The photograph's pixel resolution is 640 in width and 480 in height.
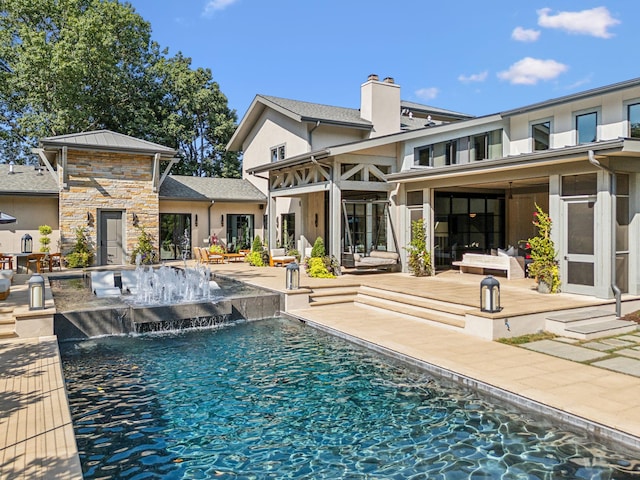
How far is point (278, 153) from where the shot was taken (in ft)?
66.2

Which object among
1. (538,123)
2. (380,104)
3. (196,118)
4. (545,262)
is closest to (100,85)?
(196,118)

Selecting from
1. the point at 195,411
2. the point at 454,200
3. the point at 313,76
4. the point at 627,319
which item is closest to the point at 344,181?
the point at 454,200

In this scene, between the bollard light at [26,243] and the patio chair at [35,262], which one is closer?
the patio chair at [35,262]

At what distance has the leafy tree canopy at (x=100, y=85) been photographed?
78.7 feet

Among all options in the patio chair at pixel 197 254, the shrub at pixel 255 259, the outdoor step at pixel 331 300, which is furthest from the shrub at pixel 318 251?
the patio chair at pixel 197 254

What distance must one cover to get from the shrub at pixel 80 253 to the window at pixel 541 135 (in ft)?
51.4

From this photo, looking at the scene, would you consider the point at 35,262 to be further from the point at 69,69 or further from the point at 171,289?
the point at 69,69

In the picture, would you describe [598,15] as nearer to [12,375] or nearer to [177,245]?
[177,245]

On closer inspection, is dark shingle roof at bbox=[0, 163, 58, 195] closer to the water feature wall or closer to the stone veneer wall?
the stone veneer wall

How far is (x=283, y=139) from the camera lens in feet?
64.1

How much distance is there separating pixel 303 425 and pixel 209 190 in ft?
60.1

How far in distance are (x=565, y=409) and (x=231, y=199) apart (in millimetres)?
18115

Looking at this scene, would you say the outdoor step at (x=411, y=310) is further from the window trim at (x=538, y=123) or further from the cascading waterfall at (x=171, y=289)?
the window trim at (x=538, y=123)

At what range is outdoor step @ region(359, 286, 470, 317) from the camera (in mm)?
8906
